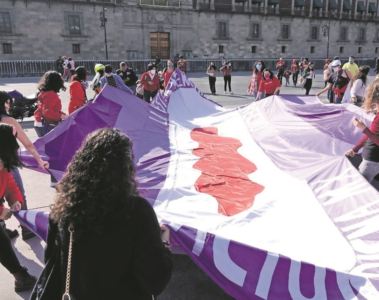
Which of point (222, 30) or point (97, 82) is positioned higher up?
point (222, 30)

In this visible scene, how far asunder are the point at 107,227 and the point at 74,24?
3248cm

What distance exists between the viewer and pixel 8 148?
9.75 feet

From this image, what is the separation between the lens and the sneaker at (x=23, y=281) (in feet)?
10.5

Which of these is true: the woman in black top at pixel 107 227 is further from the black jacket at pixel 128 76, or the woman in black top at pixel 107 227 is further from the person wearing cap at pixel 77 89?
the black jacket at pixel 128 76

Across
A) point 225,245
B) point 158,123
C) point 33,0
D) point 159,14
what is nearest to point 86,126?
point 158,123

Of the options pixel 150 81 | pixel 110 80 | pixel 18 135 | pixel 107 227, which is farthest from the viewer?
pixel 150 81

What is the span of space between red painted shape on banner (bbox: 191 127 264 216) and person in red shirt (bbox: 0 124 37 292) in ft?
6.19

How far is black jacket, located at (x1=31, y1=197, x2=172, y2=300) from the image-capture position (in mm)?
1558

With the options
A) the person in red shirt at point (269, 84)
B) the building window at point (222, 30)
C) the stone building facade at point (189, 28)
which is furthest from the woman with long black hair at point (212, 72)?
the building window at point (222, 30)

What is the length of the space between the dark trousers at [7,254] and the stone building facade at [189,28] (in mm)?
29757

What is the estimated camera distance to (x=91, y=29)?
30531 millimetres

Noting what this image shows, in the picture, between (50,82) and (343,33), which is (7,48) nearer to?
(50,82)

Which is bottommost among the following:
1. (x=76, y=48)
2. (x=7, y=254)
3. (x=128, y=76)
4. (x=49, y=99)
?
(x=7, y=254)

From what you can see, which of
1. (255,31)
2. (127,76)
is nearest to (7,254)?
(127,76)
